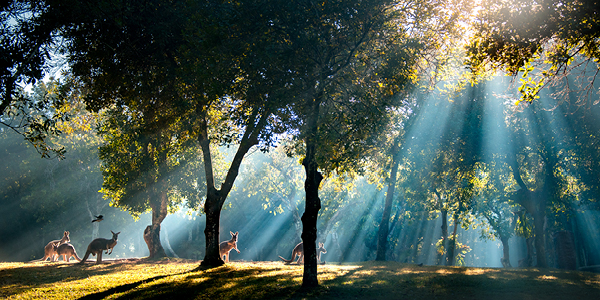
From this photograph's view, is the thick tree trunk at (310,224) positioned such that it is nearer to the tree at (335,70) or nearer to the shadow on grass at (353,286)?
the tree at (335,70)

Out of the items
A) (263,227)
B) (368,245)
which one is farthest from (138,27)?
(263,227)

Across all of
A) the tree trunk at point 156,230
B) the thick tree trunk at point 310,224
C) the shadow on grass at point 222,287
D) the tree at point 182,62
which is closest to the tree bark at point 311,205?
the thick tree trunk at point 310,224

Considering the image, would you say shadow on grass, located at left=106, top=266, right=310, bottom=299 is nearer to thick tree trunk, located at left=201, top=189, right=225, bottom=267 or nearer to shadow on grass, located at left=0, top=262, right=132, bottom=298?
thick tree trunk, located at left=201, top=189, right=225, bottom=267

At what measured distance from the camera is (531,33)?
969 cm

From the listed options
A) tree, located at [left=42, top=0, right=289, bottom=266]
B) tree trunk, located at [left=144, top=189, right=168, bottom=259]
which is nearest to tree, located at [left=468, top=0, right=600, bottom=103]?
tree, located at [left=42, top=0, right=289, bottom=266]

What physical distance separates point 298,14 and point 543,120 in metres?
19.9

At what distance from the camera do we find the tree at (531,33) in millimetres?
9117

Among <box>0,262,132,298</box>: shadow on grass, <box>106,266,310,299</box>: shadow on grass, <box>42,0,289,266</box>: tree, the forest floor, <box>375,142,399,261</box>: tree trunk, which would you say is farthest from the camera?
<box>375,142,399,261</box>: tree trunk

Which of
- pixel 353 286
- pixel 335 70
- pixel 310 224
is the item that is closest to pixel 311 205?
pixel 310 224

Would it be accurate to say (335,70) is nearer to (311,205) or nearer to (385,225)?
(311,205)

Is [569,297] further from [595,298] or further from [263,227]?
[263,227]

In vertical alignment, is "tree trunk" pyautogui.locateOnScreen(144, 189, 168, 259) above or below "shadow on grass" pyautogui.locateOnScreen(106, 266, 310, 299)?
above

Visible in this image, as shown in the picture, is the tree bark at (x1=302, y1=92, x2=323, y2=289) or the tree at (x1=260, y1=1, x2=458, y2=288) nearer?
the tree bark at (x1=302, y1=92, x2=323, y2=289)

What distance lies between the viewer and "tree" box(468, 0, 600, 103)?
912 centimetres
